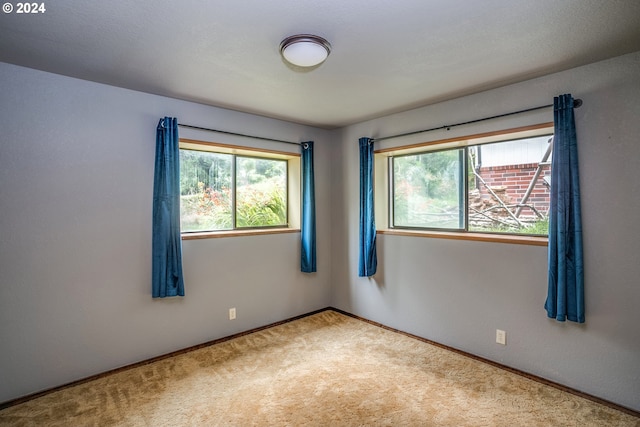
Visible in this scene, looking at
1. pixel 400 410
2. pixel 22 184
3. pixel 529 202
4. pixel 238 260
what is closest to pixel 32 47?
pixel 22 184

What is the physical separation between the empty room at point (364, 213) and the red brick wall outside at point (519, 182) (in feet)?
0.06

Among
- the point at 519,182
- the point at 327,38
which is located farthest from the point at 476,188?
the point at 327,38

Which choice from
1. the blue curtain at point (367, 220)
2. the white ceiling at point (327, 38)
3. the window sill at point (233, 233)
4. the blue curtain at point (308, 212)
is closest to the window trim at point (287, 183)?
the window sill at point (233, 233)

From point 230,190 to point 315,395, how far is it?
232cm

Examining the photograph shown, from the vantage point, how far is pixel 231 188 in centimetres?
373

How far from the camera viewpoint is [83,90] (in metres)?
2.61

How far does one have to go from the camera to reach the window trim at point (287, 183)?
10.8ft

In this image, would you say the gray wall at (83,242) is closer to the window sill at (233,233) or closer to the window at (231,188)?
the window sill at (233,233)

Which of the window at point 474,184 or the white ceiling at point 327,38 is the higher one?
the white ceiling at point 327,38

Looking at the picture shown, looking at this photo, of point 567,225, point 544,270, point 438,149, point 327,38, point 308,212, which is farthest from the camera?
point 308,212

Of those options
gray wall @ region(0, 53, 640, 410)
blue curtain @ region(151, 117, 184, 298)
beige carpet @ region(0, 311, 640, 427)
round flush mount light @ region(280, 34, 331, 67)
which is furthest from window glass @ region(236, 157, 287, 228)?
round flush mount light @ region(280, 34, 331, 67)

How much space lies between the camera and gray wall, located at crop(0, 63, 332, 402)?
7.72 feet

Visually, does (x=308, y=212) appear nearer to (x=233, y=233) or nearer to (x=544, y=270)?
(x=233, y=233)

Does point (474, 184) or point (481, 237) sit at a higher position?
point (474, 184)
